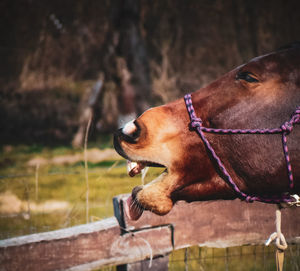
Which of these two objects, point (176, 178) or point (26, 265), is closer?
point (176, 178)

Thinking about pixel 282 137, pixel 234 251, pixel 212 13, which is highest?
pixel 212 13

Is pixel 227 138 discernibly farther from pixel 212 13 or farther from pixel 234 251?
pixel 212 13

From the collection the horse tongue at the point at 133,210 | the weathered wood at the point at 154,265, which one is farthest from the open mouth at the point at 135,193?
the weathered wood at the point at 154,265

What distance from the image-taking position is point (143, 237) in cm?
170

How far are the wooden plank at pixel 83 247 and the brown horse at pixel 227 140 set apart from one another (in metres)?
0.40

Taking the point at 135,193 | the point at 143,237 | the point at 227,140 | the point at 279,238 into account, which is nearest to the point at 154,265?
the point at 143,237

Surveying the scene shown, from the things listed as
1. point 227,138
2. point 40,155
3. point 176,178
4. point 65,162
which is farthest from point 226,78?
point 40,155

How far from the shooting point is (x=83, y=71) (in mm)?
10859

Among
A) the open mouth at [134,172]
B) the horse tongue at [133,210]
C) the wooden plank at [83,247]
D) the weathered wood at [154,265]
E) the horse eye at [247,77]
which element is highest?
the horse eye at [247,77]

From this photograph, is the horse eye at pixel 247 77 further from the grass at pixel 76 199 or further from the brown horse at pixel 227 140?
the grass at pixel 76 199

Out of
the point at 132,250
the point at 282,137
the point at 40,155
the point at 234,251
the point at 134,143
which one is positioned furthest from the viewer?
the point at 40,155

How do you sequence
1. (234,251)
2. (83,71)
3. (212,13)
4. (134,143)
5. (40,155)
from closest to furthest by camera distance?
(134,143)
(234,251)
(40,155)
(212,13)
(83,71)

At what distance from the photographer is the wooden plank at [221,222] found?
5.72 ft

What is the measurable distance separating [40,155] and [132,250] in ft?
19.8
